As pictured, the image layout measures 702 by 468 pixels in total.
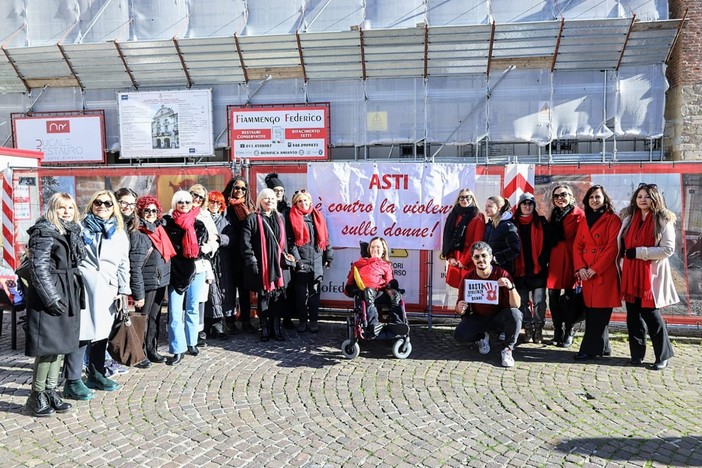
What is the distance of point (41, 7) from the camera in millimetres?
16047

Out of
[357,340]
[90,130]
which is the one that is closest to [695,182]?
[357,340]

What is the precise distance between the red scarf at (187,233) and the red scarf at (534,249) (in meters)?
3.47

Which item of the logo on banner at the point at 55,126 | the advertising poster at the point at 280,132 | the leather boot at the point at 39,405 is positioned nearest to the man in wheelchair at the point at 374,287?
the leather boot at the point at 39,405

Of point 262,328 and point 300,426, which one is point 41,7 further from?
point 300,426

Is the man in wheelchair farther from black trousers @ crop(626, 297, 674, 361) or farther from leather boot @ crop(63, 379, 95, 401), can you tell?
leather boot @ crop(63, 379, 95, 401)

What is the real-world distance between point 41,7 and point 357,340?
1610 cm

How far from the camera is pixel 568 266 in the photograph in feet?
19.4

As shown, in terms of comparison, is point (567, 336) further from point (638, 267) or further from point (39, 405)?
point (39, 405)

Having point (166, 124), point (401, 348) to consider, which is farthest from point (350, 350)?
point (166, 124)

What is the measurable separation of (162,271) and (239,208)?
4.57 feet

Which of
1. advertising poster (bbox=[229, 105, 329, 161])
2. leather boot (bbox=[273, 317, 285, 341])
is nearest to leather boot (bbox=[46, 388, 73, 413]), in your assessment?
leather boot (bbox=[273, 317, 285, 341])

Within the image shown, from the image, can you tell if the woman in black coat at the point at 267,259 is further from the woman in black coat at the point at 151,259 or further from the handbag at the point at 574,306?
the handbag at the point at 574,306

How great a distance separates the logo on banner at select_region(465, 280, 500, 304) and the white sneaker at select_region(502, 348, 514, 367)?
518 millimetres

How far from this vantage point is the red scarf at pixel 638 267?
5250 millimetres
